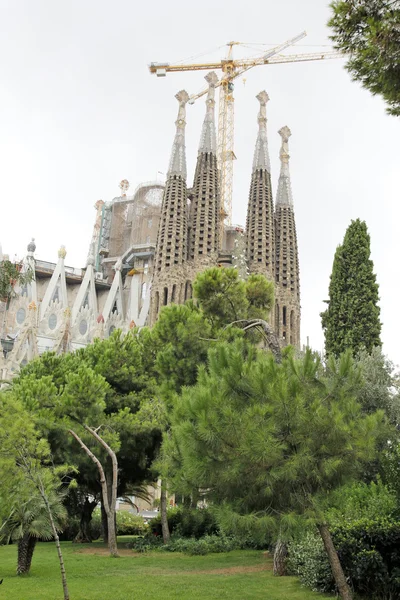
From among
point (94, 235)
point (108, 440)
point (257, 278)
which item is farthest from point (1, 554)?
point (94, 235)

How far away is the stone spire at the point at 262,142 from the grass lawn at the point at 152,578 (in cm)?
3883

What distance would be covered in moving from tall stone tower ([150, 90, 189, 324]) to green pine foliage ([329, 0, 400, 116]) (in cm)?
3421

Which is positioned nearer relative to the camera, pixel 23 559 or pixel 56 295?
pixel 23 559

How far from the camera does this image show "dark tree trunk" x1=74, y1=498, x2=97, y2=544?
19547mm

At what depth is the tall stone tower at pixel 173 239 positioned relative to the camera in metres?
42.3

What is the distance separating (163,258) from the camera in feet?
142

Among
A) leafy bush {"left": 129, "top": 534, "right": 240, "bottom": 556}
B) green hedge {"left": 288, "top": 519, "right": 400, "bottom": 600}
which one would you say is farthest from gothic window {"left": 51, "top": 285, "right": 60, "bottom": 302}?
green hedge {"left": 288, "top": 519, "right": 400, "bottom": 600}

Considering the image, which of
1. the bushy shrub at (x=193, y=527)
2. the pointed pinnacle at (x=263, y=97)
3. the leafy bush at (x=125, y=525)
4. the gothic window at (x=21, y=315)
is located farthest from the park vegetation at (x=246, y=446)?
the pointed pinnacle at (x=263, y=97)

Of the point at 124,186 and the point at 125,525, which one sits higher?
the point at 124,186

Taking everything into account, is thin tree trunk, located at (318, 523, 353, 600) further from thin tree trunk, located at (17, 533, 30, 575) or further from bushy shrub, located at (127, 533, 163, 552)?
bushy shrub, located at (127, 533, 163, 552)

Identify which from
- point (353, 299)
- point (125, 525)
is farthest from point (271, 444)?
point (125, 525)

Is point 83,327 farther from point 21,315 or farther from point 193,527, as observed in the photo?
point 193,527

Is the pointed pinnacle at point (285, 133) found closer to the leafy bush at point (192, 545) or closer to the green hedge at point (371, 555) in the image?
the leafy bush at point (192, 545)

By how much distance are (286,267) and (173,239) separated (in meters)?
9.84
